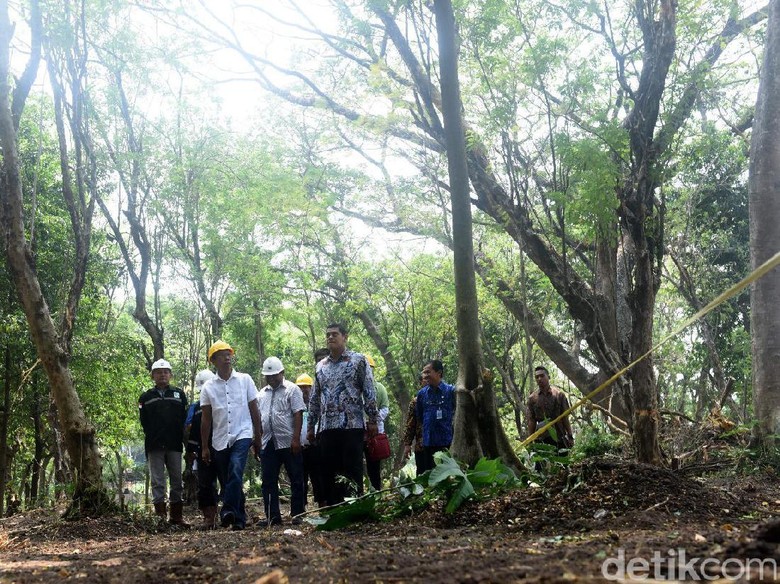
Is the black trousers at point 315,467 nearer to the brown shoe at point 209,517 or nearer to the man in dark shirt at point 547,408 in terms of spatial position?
the brown shoe at point 209,517

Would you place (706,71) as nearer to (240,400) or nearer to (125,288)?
(240,400)

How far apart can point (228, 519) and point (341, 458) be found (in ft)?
4.52

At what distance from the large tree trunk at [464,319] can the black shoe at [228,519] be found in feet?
8.04

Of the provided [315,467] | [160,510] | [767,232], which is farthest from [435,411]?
[767,232]

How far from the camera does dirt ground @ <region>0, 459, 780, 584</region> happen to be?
302cm

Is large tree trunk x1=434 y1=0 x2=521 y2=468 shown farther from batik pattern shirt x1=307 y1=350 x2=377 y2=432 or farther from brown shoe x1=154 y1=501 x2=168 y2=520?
brown shoe x1=154 y1=501 x2=168 y2=520

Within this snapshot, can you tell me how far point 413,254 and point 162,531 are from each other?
13404mm

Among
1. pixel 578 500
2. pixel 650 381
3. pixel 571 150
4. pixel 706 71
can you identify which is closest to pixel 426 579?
pixel 578 500

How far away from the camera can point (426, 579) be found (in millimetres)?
3033

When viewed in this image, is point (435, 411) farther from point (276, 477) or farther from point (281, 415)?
point (276, 477)

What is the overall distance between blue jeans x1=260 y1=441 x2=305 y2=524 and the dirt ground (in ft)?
5.27

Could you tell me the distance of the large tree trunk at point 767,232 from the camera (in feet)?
29.4

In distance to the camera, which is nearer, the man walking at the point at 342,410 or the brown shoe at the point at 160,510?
the man walking at the point at 342,410

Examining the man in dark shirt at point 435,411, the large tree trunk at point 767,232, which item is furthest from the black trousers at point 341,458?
the large tree trunk at point 767,232
